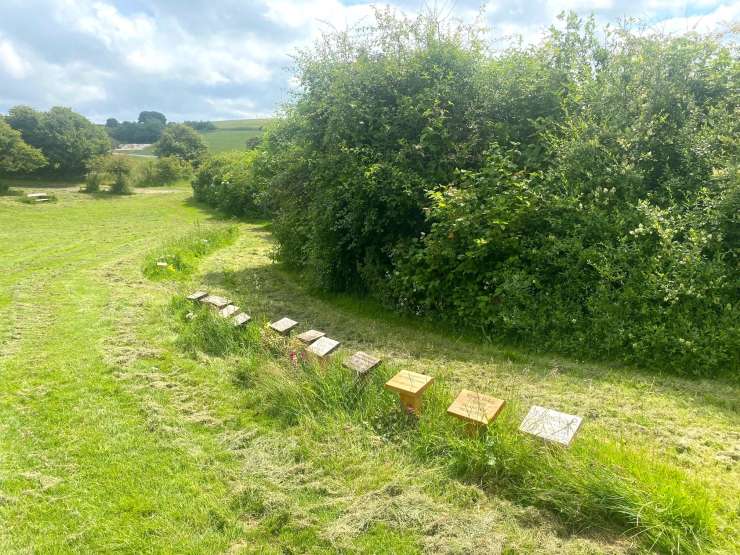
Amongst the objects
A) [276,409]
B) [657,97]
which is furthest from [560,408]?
[657,97]

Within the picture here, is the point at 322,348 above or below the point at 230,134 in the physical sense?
below

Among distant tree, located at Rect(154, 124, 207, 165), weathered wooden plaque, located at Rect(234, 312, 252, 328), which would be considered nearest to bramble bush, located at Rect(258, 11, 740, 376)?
weathered wooden plaque, located at Rect(234, 312, 252, 328)

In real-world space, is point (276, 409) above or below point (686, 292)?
below

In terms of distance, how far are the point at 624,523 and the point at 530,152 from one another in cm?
441

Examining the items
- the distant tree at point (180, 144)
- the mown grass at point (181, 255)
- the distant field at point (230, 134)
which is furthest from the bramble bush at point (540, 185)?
the distant field at point (230, 134)

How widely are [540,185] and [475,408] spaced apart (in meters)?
3.20

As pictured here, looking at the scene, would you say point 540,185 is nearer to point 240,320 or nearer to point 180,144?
point 240,320

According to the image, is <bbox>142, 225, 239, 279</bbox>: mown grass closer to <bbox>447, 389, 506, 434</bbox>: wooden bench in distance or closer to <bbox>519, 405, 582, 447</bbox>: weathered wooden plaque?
<bbox>447, 389, 506, 434</bbox>: wooden bench in distance

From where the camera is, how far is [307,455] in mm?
2621

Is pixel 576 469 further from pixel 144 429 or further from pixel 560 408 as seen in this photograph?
pixel 144 429

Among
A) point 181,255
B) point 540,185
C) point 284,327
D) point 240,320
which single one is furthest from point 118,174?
point 540,185

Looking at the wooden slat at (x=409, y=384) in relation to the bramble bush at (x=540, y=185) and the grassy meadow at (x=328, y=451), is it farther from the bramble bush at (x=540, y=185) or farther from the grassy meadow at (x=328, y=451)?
the bramble bush at (x=540, y=185)

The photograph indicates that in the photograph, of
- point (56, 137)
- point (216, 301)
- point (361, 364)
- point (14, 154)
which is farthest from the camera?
point (56, 137)

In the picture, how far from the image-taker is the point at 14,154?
24.8 metres
